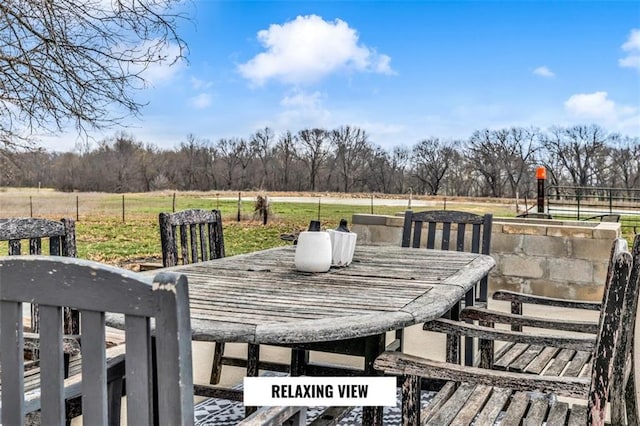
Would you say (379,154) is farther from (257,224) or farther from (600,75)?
(600,75)

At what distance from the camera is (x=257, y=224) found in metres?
5.93

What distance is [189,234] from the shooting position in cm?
232

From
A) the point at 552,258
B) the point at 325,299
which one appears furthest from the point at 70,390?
the point at 552,258

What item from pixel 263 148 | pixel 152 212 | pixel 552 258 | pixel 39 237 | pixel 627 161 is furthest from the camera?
pixel 627 161

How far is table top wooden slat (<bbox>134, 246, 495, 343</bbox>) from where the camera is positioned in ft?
3.64

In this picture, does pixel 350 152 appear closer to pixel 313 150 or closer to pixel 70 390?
pixel 313 150

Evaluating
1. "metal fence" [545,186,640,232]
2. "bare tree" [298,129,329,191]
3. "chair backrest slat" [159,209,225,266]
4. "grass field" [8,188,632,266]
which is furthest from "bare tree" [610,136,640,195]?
"chair backrest slat" [159,209,225,266]

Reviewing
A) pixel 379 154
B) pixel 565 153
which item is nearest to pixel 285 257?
pixel 379 154

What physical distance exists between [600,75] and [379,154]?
13.7 ft

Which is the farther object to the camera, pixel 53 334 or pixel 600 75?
pixel 600 75

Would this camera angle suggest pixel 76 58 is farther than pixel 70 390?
Yes

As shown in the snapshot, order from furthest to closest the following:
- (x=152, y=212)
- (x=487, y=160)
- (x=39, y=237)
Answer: (x=487, y=160), (x=152, y=212), (x=39, y=237)

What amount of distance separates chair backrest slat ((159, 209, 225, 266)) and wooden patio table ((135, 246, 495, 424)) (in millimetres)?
155

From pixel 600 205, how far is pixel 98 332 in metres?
7.71
